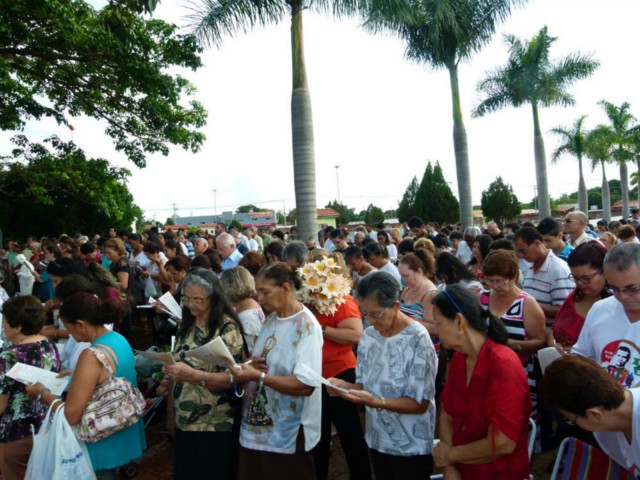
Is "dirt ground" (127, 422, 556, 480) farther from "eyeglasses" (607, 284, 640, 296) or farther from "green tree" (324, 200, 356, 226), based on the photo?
"green tree" (324, 200, 356, 226)

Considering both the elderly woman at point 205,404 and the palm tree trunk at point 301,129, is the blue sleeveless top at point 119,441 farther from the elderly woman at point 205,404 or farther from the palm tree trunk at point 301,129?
the palm tree trunk at point 301,129

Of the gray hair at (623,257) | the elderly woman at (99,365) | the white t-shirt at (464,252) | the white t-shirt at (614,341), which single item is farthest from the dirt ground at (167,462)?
the white t-shirt at (464,252)

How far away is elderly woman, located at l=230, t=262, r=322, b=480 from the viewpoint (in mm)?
2914

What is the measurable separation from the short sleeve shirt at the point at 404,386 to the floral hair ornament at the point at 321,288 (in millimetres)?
783

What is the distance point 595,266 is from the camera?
128 inches

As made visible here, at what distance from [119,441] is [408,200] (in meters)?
46.5

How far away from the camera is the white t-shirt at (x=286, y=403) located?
2.93m

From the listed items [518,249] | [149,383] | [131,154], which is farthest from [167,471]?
[131,154]

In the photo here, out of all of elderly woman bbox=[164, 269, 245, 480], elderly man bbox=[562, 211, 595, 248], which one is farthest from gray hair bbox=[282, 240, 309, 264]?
elderly man bbox=[562, 211, 595, 248]

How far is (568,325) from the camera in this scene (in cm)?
340

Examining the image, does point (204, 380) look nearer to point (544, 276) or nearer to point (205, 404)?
point (205, 404)

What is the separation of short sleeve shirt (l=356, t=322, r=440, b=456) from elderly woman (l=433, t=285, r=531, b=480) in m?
0.25

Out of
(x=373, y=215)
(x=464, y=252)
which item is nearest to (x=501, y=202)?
(x=373, y=215)

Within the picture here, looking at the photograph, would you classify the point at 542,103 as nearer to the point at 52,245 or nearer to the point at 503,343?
the point at 52,245
